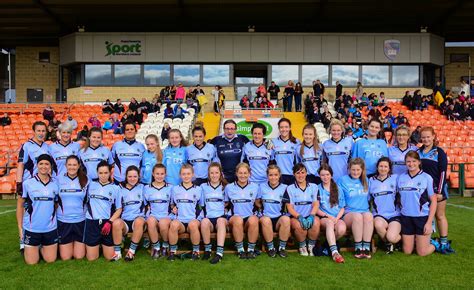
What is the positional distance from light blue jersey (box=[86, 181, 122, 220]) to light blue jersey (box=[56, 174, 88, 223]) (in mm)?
89

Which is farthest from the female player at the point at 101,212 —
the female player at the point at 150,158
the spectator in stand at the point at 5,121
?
the spectator in stand at the point at 5,121

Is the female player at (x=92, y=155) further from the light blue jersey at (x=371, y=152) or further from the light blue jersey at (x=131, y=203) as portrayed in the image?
the light blue jersey at (x=371, y=152)

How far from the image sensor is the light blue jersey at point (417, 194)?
6.22m

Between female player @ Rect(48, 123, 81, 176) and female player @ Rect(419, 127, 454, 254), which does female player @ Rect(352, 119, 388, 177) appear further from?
female player @ Rect(48, 123, 81, 176)

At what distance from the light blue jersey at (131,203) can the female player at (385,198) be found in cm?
306

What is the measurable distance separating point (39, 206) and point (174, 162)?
192 centimetres

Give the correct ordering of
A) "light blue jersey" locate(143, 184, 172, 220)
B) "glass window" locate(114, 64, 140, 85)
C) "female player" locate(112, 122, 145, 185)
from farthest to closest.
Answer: "glass window" locate(114, 64, 140, 85)
"female player" locate(112, 122, 145, 185)
"light blue jersey" locate(143, 184, 172, 220)

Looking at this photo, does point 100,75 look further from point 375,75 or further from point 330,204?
point 330,204

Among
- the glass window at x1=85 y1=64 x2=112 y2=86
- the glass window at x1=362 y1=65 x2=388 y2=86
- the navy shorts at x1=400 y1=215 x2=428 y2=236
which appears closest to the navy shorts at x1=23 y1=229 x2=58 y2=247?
the navy shorts at x1=400 y1=215 x2=428 y2=236

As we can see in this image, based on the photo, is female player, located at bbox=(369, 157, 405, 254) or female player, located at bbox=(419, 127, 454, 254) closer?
female player, located at bbox=(369, 157, 405, 254)

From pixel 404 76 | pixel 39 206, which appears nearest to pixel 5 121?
pixel 39 206

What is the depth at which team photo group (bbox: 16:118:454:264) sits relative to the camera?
6.03 m

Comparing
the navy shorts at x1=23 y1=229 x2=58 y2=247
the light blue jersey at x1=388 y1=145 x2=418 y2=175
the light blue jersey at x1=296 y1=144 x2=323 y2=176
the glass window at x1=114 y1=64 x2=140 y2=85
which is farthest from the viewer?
the glass window at x1=114 y1=64 x2=140 y2=85

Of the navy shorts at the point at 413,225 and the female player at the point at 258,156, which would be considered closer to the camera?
the navy shorts at the point at 413,225
